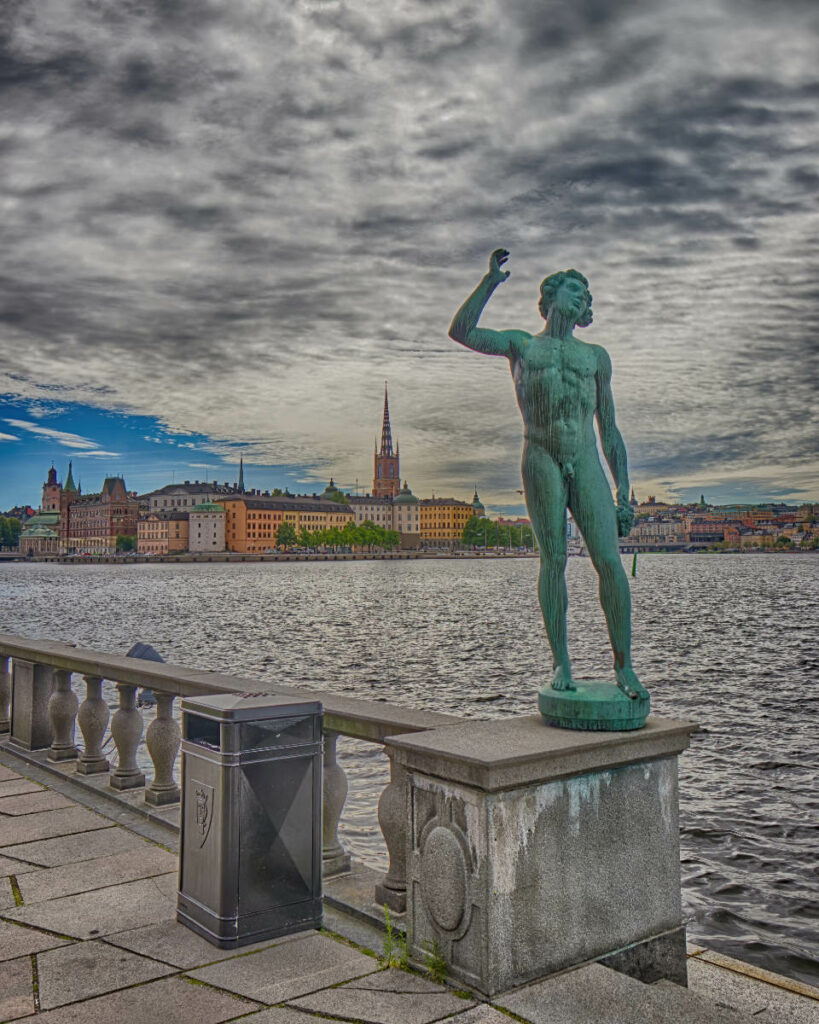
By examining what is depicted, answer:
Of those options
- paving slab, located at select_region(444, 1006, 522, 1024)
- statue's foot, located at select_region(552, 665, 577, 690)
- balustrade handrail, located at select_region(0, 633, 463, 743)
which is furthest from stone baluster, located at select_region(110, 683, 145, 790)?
paving slab, located at select_region(444, 1006, 522, 1024)

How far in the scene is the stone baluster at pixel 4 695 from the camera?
9.09 meters

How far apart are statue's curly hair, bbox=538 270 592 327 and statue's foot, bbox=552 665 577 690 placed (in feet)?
5.78

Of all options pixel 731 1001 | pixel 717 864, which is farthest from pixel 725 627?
pixel 731 1001

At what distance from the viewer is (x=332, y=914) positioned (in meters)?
4.59

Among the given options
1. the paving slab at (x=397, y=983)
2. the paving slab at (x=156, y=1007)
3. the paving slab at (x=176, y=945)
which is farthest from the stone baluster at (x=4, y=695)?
the paving slab at (x=397, y=983)

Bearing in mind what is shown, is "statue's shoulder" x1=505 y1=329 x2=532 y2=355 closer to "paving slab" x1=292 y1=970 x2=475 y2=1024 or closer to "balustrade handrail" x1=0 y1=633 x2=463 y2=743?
"balustrade handrail" x1=0 y1=633 x2=463 y2=743

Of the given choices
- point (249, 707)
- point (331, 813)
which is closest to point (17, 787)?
point (331, 813)

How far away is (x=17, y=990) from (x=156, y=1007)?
599 mm

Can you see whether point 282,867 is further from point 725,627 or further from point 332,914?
point 725,627

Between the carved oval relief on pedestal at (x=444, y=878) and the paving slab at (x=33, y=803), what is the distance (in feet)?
11.9

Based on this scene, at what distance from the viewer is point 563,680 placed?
14.7 feet

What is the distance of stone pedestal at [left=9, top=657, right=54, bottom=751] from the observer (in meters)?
8.24

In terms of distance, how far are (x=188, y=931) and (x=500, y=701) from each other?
19505mm

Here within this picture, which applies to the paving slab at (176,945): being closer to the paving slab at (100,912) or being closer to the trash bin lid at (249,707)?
the paving slab at (100,912)
